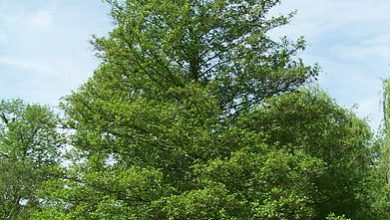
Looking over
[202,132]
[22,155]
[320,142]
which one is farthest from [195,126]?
[22,155]

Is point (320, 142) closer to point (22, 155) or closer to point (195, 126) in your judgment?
point (195, 126)

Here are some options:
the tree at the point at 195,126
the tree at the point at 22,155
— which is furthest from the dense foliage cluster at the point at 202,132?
the tree at the point at 22,155

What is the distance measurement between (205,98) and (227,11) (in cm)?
299

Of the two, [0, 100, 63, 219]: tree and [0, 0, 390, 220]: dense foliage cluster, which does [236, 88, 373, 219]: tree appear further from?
[0, 100, 63, 219]: tree

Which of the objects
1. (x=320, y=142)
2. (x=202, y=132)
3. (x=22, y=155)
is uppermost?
(x=22, y=155)

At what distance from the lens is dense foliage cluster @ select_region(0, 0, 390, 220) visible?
15531 millimetres

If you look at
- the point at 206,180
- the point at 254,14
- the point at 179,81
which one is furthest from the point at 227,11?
the point at 206,180

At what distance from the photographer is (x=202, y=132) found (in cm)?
1573

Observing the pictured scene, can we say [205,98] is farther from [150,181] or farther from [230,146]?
[150,181]

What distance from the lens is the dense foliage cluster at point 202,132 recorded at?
15531mm

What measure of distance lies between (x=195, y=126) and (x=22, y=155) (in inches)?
786

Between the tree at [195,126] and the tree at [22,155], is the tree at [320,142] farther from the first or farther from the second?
the tree at [22,155]

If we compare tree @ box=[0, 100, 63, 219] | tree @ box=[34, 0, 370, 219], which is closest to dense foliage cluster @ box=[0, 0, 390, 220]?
tree @ box=[34, 0, 370, 219]

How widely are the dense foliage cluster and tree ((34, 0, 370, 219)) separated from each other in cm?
3
